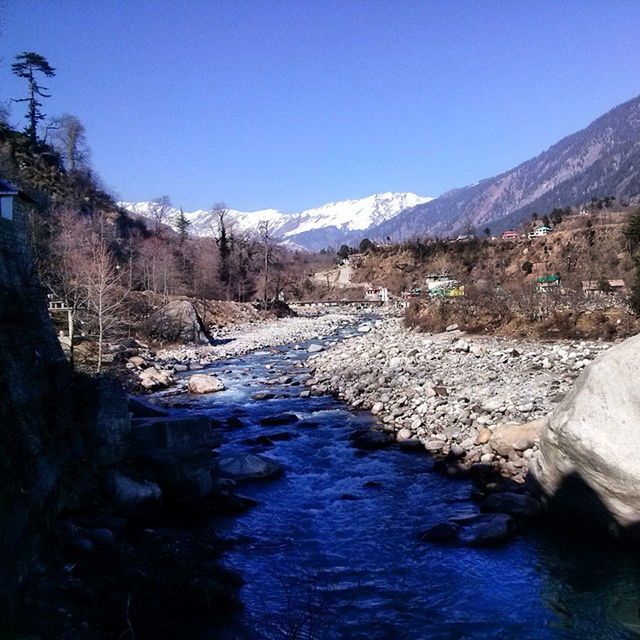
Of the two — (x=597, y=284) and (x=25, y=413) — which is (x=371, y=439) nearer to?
(x=25, y=413)

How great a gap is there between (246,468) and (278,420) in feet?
15.3

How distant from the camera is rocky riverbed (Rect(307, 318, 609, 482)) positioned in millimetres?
13367

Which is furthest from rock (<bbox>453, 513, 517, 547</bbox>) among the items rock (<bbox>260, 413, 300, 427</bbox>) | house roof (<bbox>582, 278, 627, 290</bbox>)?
house roof (<bbox>582, 278, 627, 290</bbox>)

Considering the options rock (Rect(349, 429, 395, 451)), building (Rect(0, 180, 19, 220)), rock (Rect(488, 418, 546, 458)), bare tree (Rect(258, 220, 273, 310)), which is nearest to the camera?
building (Rect(0, 180, 19, 220))

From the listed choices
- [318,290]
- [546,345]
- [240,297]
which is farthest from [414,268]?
[546,345]

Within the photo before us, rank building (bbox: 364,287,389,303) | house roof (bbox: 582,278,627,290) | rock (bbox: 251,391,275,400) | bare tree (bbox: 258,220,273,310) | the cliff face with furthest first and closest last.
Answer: building (bbox: 364,287,389,303) → bare tree (bbox: 258,220,273,310) → house roof (bbox: 582,278,627,290) → rock (bbox: 251,391,275,400) → the cliff face

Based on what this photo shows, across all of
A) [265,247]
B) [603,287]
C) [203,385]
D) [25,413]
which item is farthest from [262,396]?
[265,247]

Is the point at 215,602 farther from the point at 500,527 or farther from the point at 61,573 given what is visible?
the point at 500,527

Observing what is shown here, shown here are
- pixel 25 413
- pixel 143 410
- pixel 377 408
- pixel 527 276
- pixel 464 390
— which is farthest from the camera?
pixel 527 276

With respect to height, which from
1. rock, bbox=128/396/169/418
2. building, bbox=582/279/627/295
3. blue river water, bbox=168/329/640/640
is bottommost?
blue river water, bbox=168/329/640/640

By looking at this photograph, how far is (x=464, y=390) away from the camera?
57.9 ft

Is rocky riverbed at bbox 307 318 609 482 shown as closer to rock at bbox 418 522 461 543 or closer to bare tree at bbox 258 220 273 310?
rock at bbox 418 522 461 543

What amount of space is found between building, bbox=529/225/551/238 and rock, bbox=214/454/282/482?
68419 millimetres

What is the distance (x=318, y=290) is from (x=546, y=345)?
74179 mm
